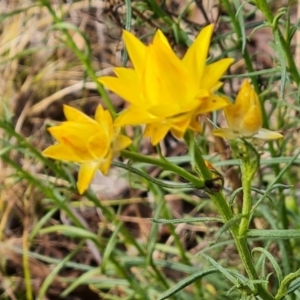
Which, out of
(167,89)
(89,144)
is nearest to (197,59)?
(167,89)

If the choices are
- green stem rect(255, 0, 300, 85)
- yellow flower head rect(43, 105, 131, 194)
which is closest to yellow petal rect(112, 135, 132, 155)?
yellow flower head rect(43, 105, 131, 194)

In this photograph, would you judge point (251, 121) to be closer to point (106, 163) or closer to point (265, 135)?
point (265, 135)

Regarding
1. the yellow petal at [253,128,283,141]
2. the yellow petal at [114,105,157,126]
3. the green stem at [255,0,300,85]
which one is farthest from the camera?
the green stem at [255,0,300,85]

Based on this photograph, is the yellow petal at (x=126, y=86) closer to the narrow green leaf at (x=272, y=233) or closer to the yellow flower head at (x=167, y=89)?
the yellow flower head at (x=167, y=89)

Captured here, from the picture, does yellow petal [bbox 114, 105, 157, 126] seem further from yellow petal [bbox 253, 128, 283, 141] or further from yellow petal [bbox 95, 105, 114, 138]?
yellow petal [bbox 253, 128, 283, 141]

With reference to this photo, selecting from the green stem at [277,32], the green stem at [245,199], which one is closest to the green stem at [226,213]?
the green stem at [245,199]
